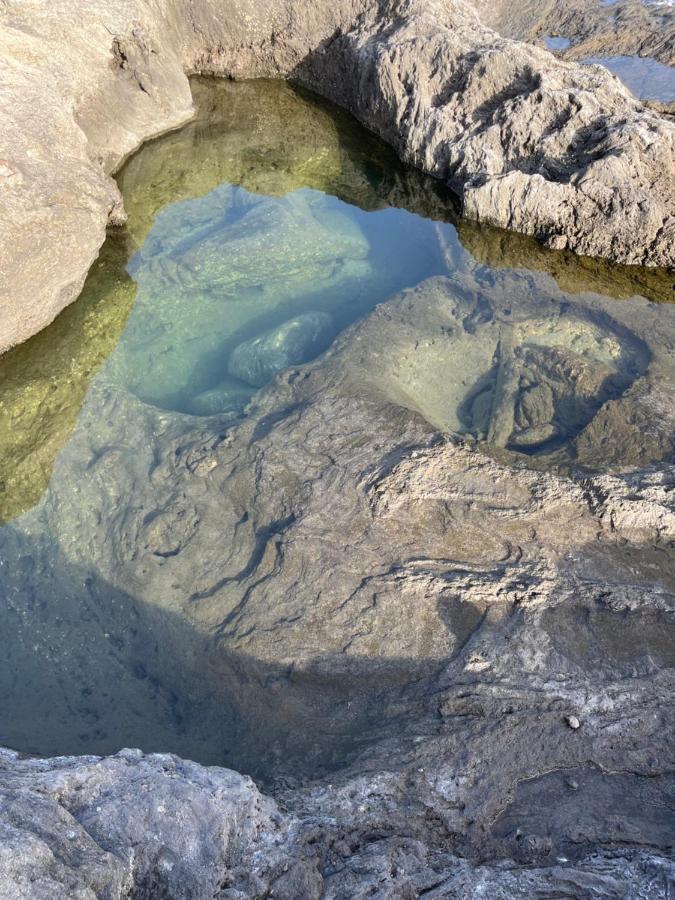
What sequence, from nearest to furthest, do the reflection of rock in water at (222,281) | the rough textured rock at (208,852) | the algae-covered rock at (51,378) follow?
1. the rough textured rock at (208,852)
2. the algae-covered rock at (51,378)
3. the reflection of rock in water at (222,281)

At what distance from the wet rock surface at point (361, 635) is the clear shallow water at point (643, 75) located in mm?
5855

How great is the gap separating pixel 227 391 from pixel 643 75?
357 inches

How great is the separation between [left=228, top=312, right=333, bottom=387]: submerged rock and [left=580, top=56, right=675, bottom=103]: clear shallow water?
6.95 meters

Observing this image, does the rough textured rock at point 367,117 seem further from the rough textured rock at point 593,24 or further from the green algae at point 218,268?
the rough textured rock at point 593,24

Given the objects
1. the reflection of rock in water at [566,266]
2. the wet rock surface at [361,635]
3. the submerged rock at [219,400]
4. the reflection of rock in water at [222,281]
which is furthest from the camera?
the reflection of rock in water at [566,266]

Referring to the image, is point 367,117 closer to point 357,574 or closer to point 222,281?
point 222,281

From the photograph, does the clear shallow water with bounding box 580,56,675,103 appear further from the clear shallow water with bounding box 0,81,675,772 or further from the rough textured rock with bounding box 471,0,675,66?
the clear shallow water with bounding box 0,81,675,772

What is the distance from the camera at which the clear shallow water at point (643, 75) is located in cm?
973

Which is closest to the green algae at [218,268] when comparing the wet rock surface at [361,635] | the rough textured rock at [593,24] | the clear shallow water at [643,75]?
the wet rock surface at [361,635]

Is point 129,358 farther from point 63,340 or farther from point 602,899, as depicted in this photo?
point 602,899

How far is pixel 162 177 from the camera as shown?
8.70 m

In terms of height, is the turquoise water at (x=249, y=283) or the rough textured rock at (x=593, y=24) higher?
the rough textured rock at (x=593, y=24)

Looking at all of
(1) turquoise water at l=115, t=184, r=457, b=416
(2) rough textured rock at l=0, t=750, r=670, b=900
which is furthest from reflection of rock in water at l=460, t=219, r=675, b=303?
(2) rough textured rock at l=0, t=750, r=670, b=900

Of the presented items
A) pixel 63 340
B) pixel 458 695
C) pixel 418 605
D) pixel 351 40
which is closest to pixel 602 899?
pixel 458 695
